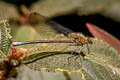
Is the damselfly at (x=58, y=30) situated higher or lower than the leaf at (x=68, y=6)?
lower

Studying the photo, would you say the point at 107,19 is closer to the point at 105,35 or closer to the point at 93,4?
the point at 93,4

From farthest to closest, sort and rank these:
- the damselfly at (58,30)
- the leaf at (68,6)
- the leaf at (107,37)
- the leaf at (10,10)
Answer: the leaf at (10,10), the leaf at (68,6), the leaf at (107,37), the damselfly at (58,30)

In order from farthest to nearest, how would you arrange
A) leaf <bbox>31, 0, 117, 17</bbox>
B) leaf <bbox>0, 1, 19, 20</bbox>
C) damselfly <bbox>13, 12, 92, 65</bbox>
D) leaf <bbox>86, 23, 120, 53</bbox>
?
leaf <bbox>0, 1, 19, 20</bbox>
leaf <bbox>31, 0, 117, 17</bbox>
leaf <bbox>86, 23, 120, 53</bbox>
damselfly <bbox>13, 12, 92, 65</bbox>

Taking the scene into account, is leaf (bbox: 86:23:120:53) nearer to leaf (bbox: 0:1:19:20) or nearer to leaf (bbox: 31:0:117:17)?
leaf (bbox: 31:0:117:17)

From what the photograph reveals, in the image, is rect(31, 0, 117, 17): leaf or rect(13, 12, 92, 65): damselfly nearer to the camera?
rect(13, 12, 92, 65): damselfly

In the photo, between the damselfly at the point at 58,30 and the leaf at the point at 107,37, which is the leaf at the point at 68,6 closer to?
the damselfly at the point at 58,30

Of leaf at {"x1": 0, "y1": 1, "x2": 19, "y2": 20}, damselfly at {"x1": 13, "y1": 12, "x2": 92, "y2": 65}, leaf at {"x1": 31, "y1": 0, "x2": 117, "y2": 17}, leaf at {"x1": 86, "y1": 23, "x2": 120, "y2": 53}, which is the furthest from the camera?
leaf at {"x1": 0, "y1": 1, "x2": 19, "y2": 20}

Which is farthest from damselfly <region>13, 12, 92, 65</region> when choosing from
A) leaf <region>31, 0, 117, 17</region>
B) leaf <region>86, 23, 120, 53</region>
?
leaf <region>31, 0, 117, 17</region>

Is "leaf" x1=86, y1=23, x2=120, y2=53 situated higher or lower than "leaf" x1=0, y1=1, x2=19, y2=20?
lower

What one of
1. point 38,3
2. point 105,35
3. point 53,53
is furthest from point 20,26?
point 53,53

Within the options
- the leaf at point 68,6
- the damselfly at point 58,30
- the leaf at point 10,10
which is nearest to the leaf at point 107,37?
the damselfly at point 58,30

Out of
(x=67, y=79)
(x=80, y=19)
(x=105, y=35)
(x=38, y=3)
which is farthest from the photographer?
(x=38, y=3)
